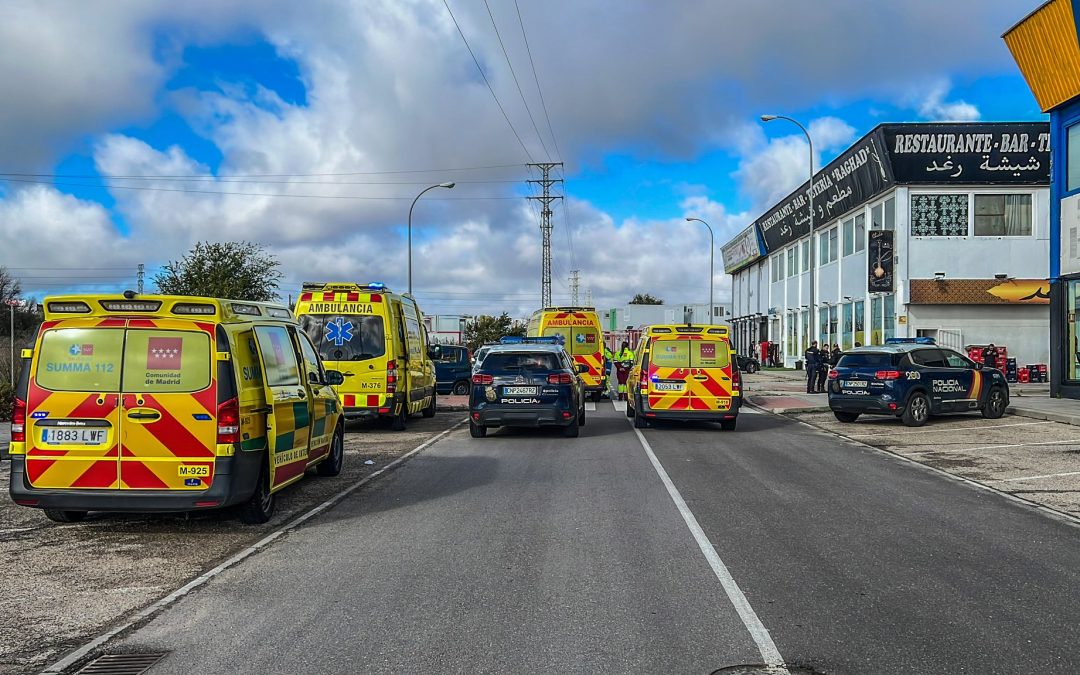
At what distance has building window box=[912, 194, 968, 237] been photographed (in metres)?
36.4

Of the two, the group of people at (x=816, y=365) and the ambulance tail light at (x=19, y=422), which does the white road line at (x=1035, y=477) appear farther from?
the group of people at (x=816, y=365)

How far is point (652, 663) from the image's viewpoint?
15.3 feet

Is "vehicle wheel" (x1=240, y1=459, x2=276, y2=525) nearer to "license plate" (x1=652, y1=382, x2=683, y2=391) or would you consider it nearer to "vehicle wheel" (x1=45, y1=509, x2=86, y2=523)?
"vehicle wheel" (x1=45, y1=509, x2=86, y2=523)

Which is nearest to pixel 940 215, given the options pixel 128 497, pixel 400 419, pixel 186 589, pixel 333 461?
pixel 400 419

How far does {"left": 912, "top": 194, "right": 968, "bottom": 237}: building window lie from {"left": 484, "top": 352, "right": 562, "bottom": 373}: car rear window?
84.2 feet

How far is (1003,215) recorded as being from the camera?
36.3 meters

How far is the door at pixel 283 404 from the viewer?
8.37 m

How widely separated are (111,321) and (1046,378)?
120 ft

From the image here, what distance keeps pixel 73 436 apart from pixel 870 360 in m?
15.1

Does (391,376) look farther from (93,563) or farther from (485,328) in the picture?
(485,328)

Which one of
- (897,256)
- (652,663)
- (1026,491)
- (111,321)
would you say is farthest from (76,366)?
(897,256)

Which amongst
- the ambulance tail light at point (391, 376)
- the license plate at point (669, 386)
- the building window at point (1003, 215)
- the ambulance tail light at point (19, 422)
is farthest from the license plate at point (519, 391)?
the building window at point (1003, 215)

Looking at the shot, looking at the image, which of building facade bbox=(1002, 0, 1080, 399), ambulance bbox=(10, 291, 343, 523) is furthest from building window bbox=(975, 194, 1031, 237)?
ambulance bbox=(10, 291, 343, 523)

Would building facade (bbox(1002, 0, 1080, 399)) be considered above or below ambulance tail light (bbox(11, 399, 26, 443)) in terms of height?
above
